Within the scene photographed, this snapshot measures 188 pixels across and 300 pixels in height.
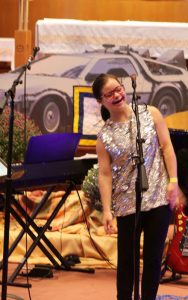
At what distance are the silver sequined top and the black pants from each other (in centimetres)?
7

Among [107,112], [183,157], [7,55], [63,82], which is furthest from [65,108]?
[107,112]

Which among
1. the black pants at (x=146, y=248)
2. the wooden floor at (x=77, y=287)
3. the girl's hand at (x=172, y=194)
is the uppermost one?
the girl's hand at (x=172, y=194)

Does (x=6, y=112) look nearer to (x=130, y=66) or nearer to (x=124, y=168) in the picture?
(x=130, y=66)

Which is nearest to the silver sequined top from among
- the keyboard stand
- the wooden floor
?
the wooden floor

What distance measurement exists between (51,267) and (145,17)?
4575mm

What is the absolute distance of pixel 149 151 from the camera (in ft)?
15.5

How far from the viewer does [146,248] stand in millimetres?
4820

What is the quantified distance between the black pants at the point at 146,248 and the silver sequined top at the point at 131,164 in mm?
70

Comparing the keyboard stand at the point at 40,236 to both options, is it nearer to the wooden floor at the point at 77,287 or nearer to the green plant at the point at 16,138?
the wooden floor at the point at 77,287

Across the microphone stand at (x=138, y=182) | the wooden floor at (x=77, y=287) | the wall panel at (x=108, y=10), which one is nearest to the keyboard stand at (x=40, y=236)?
the wooden floor at (x=77, y=287)

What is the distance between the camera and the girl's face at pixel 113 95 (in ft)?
15.6

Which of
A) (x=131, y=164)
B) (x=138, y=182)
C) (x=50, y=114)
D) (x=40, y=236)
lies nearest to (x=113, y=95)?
(x=131, y=164)

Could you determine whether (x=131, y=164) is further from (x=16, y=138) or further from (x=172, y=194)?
(x=16, y=138)

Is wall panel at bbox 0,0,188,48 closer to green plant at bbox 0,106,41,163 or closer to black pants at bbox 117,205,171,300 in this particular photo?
green plant at bbox 0,106,41,163
